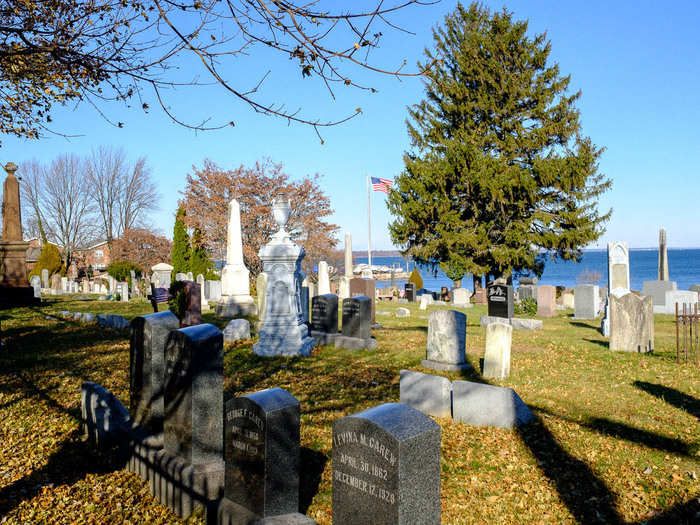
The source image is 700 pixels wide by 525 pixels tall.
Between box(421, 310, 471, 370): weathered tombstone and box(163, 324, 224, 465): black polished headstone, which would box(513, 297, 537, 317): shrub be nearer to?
box(421, 310, 471, 370): weathered tombstone

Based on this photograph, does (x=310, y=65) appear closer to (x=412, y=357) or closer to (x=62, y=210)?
(x=412, y=357)

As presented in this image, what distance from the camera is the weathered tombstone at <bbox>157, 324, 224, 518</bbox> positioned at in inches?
167

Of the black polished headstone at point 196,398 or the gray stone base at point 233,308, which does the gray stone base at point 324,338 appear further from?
the black polished headstone at point 196,398

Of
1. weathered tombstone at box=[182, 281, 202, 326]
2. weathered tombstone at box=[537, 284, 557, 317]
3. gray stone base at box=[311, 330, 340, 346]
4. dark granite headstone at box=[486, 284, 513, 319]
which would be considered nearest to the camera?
gray stone base at box=[311, 330, 340, 346]

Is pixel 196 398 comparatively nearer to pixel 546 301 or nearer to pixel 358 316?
pixel 358 316

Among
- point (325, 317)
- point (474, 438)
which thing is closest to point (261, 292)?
point (325, 317)

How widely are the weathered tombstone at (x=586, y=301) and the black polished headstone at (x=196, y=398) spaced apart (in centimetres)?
1703

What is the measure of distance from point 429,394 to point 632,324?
698 cm

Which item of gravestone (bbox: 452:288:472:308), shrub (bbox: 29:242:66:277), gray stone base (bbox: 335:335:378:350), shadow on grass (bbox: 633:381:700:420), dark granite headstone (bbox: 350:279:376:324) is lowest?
shadow on grass (bbox: 633:381:700:420)

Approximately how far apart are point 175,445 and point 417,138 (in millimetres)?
28550

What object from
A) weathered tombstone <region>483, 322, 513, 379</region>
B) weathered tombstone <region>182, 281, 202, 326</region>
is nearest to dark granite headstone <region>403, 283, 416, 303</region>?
weathered tombstone <region>182, 281, 202, 326</region>

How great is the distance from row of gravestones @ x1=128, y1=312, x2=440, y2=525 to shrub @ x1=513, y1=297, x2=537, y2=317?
17742 mm

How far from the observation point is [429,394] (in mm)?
6645

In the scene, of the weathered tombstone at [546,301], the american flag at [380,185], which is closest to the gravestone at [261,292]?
the weathered tombstone at [546,301]
